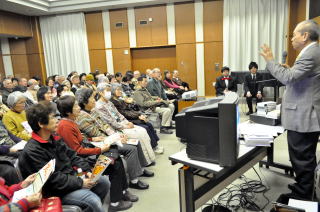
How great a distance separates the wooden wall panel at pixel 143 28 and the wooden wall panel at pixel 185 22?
0.98 meters

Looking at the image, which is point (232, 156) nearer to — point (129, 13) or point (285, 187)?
point (285, 187)

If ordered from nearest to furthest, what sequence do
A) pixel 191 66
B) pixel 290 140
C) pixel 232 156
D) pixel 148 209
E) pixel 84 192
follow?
pixel 232 156 → pixel 84 192 → pixel 290 140 → pixel 148 209 → pixel 191 66

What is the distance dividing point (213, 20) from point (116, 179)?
6.99m

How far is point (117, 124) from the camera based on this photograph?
306 cm

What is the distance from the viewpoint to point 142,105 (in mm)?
4336

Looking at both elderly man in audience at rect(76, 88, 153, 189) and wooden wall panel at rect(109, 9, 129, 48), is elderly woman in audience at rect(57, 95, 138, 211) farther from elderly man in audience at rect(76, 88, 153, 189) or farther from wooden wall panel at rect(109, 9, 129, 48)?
wooden wall panel at rect(109, 9, 129, 48)

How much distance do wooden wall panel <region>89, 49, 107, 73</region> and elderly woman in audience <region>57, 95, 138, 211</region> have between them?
6894 mm

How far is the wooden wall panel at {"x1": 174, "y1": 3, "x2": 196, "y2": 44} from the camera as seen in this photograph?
26.1 feet

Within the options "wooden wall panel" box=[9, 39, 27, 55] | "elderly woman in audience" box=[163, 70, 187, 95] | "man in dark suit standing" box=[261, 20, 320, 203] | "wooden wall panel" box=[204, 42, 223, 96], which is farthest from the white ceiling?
"man in dark suit standing" box=[261, 20, 320, 203]

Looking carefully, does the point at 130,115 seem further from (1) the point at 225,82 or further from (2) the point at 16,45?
(2) the point at 16,45

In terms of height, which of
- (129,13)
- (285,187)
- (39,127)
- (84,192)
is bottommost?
(285,187)

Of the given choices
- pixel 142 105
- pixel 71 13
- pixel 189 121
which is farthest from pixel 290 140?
pixel 71 13

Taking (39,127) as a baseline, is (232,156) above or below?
below

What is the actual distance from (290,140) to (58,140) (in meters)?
1.96
